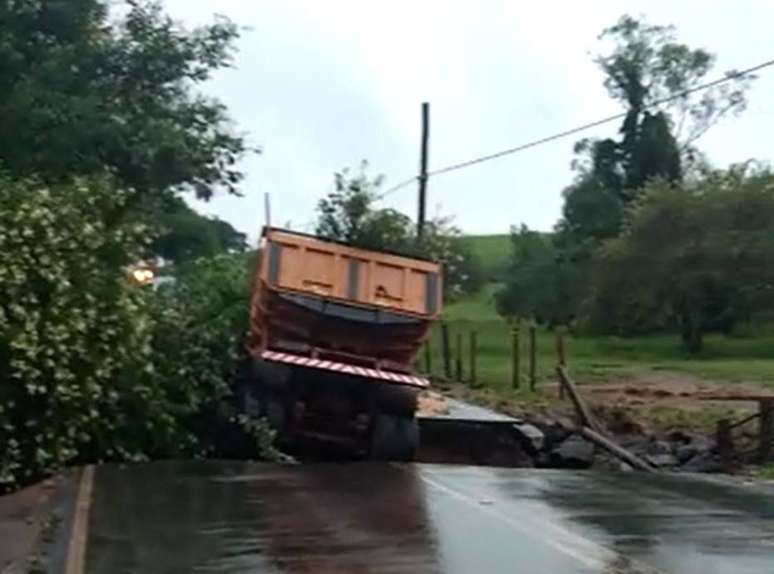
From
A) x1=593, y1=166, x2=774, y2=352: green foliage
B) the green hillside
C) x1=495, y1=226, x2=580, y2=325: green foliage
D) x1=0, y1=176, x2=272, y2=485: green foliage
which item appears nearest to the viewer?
x1=0, y1=176, x2=272, y2=485: green foliage

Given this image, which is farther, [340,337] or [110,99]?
[110,99]

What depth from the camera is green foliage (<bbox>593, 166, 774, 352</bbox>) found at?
60.1 metres

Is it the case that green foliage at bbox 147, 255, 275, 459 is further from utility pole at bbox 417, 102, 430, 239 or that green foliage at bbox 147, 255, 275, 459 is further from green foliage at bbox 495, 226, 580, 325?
green foliage at bbox 495, 226, 580, 325

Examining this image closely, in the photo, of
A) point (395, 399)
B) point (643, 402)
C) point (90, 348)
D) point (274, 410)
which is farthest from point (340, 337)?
point (643, 402)

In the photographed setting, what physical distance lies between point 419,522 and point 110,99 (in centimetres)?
1900

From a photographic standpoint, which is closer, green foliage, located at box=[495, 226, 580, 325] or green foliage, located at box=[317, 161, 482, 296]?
green foliage, located at box=[317, 161, 482, 296]

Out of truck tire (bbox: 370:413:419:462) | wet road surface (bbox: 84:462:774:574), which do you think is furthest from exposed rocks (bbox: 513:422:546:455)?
wet road surface (bbox: 84:462:774:574)

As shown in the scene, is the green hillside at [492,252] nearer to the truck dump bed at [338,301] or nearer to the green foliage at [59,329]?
the truck dump bed at [338,301]

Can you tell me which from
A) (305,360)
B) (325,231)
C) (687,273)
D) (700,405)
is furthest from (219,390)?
(687,273)

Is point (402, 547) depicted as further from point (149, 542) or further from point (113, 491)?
point (113, 491)

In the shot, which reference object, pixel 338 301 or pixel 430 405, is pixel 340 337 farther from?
pixel 430 405

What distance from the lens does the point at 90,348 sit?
19.4 meters

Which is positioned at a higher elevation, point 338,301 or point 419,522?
point 338,301

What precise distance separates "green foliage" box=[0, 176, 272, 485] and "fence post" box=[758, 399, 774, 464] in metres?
7.57
